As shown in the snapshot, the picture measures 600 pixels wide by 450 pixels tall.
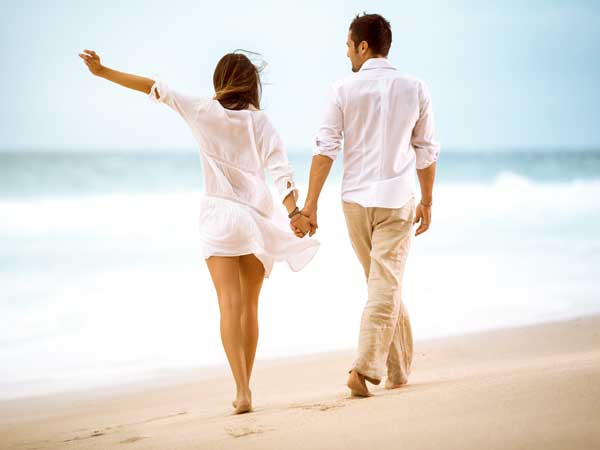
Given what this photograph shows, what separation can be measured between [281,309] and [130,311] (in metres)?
1.07

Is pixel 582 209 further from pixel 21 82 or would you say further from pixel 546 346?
pixel 21 82

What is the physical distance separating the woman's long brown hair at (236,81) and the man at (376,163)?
322mm

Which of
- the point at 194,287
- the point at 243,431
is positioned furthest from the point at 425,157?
the point at 194,287

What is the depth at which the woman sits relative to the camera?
302cm

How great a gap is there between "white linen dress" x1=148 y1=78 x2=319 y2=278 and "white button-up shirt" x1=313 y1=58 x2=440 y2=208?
0.74 ft

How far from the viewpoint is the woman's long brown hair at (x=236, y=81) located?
3.07 meters

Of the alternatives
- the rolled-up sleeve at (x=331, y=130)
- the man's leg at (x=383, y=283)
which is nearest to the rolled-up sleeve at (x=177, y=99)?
the rolled-up sleeve at (x=331, y=130)

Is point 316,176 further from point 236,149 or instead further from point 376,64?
point 376,64

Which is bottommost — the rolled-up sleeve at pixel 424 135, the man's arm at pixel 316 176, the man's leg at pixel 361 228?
the man's leg at pixel 361 228

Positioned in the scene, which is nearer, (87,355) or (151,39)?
(87,355)

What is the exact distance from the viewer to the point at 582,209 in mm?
13805

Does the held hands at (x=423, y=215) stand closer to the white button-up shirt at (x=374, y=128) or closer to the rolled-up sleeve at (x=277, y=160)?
the white button-up shirt at (x=374, y=128)

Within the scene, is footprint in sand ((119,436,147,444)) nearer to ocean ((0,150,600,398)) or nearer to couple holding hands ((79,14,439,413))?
couple holding hands ((79,14,439,413))

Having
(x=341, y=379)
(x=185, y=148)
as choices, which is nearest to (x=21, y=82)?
(x=185, y=148)
